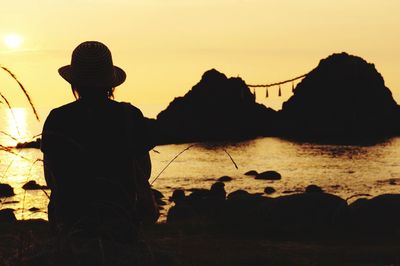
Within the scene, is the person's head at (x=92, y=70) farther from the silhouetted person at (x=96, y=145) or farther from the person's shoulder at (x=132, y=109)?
the person's shoulder at (x=132, y=109)

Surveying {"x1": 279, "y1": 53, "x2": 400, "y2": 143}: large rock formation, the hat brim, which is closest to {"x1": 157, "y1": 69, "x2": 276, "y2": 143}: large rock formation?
{"x1": 279, "y1": 53, "x2": 400, "y2": 143}: large rock formation

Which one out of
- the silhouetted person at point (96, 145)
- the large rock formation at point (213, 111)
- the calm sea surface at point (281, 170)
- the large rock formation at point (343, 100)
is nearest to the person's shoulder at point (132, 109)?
the silhouetted person at point (96, 145)

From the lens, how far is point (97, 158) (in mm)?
3492

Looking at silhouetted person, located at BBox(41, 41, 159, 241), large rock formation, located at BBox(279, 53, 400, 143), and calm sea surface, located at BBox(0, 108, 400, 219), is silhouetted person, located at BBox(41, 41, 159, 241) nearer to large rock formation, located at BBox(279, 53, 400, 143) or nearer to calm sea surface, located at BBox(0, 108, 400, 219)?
calm sea surface, located at BBox(0, 108, 400, 219)

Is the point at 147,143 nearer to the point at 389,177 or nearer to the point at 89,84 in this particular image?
the point at 89,84

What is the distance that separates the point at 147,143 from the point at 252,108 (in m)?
155

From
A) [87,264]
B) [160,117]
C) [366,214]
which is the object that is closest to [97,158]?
[87,264]

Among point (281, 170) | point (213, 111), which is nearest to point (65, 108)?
point (281, 170)

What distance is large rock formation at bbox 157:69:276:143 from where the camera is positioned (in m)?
150

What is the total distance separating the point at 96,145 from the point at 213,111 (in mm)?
149847

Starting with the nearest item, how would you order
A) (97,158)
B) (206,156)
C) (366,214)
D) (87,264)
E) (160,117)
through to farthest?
(87,264)
(97,158)
(366,214)
(206,156)
(160,117)

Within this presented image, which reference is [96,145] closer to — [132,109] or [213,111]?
[132,109]

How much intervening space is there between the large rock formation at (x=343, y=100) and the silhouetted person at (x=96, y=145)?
5953 inches

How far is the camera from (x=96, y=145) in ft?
11.6
